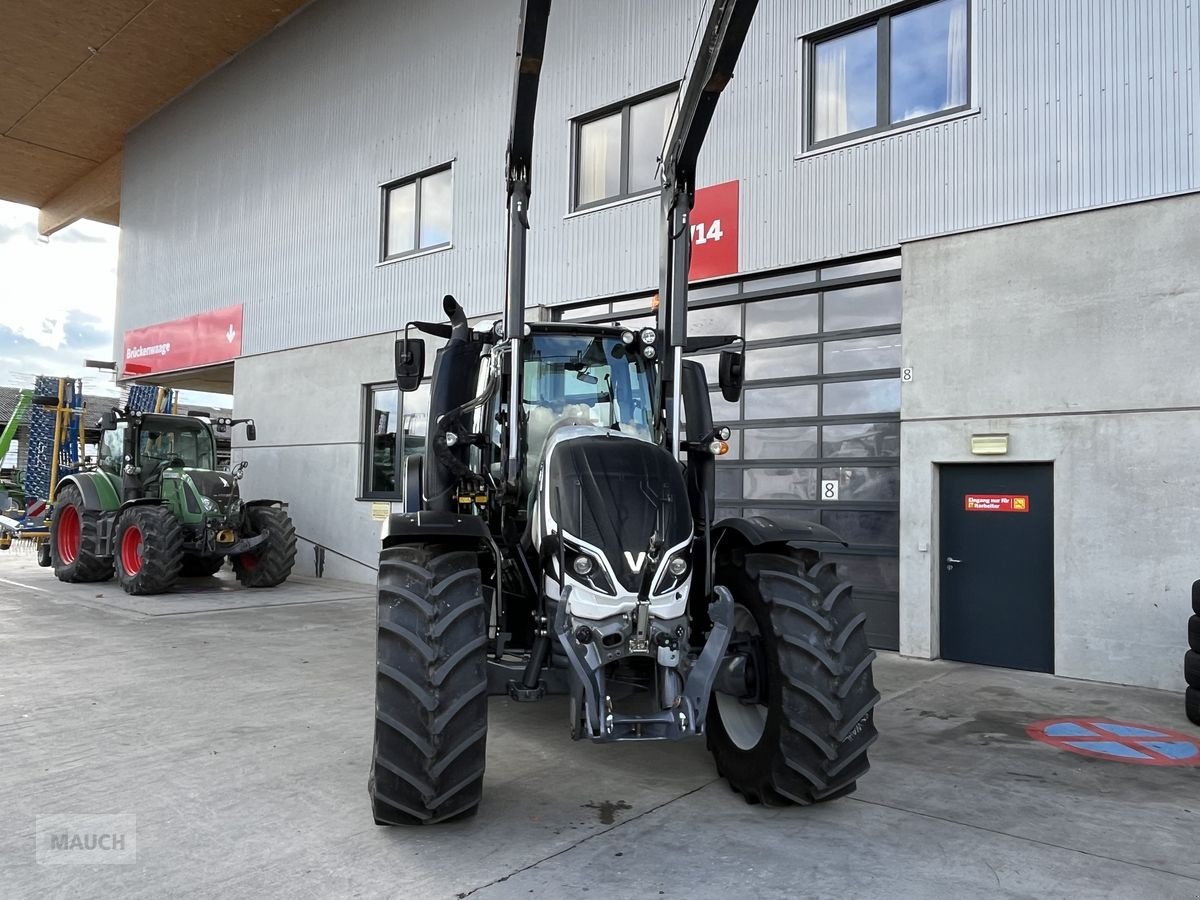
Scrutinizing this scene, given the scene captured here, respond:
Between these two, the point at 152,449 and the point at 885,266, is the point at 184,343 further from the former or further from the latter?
the point at 885,266

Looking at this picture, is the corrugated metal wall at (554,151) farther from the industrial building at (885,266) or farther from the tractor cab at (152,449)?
the tractor cab at (152,449)

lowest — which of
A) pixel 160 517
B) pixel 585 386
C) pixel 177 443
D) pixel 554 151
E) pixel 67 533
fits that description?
pixel 67 533

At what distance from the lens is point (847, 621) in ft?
12.6

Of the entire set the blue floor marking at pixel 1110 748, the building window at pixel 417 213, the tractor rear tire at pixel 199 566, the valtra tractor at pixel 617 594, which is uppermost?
the building window at pixel 417 213

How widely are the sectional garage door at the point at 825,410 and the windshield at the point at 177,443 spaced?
7789mm

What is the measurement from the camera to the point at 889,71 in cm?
826

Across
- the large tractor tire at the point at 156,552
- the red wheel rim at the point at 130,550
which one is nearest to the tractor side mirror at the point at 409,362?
the large tractor tire at the point at 156,552

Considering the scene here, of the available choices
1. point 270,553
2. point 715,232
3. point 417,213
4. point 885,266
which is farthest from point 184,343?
point 885,266

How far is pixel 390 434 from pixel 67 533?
4.92 metres

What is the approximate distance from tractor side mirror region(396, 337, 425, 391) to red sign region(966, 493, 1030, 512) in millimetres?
5064

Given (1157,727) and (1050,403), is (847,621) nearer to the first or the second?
(1157,727)

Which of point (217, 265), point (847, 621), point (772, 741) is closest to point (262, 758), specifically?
point (772, 741)

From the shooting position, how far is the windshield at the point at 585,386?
15.8ft

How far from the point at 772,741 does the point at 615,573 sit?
3.41 feet
